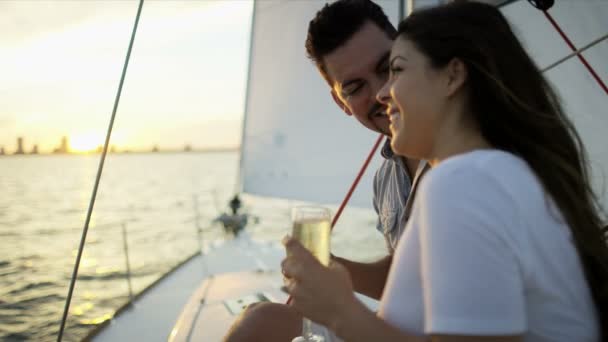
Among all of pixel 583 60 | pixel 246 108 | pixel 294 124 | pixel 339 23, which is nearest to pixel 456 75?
pixel 339 23

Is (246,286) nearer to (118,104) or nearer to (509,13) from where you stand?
(118,104)

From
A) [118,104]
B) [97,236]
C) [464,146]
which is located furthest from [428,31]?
[97,236]

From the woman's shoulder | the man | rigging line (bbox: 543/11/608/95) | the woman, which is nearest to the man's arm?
the man

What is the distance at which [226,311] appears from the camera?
6.98ft

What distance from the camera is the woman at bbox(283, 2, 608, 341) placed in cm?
53

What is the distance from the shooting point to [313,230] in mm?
862

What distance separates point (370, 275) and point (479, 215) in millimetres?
823

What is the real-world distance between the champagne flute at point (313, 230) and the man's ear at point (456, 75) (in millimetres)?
340

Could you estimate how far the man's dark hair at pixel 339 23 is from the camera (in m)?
1.50

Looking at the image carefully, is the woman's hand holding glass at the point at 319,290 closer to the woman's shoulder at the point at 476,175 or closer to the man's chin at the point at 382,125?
the woman's shoulder at the point at 476,175

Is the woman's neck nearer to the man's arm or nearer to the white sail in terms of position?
the man's arm

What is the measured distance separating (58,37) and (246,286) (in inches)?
64.9

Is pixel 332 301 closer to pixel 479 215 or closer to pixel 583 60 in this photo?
pixel 479 215

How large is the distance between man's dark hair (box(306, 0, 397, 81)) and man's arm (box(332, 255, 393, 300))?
2.25ft
